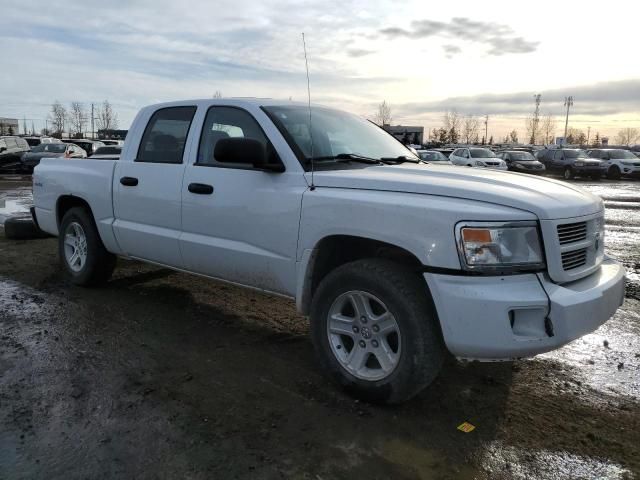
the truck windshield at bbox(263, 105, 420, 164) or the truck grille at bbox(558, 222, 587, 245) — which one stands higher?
the truck windshield at bbox(263, 105, 420, 164)

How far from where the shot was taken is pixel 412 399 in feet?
11.5

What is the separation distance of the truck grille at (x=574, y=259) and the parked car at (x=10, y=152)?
27434 mm

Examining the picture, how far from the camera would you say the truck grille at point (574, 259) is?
3111mm

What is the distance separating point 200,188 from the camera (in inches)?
172

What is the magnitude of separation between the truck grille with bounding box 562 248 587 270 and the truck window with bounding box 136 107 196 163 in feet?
10.0

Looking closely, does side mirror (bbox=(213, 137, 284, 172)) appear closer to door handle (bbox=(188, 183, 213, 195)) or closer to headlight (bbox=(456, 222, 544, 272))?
door handle (bbox=(188, 183, 213, 195))

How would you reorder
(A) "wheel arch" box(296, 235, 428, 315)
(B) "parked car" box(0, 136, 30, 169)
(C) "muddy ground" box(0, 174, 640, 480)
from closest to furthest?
(C) "muddy ground" box(0, 174, 640, 480) → (A) "wheel arch" box(296, 235, 428, 315) → (B) "parked car" box(0, 136, 30, 169)

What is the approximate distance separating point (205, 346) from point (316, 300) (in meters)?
1.27

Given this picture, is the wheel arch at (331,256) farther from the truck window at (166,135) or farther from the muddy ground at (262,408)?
the truck window at (166,135)

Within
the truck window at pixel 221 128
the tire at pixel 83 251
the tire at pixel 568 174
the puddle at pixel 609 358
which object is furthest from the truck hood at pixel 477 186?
the tire at pixel 568 174

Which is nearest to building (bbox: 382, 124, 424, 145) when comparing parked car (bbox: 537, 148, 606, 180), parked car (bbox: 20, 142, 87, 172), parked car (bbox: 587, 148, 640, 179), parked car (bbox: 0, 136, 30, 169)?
parked car (bbox: 537, 148, 606, 180)

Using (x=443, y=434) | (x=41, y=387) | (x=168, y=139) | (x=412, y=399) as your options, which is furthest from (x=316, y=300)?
(x=168, y=139)

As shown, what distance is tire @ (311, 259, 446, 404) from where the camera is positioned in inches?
122

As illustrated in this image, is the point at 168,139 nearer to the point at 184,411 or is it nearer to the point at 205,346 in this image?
the point at 205,346
